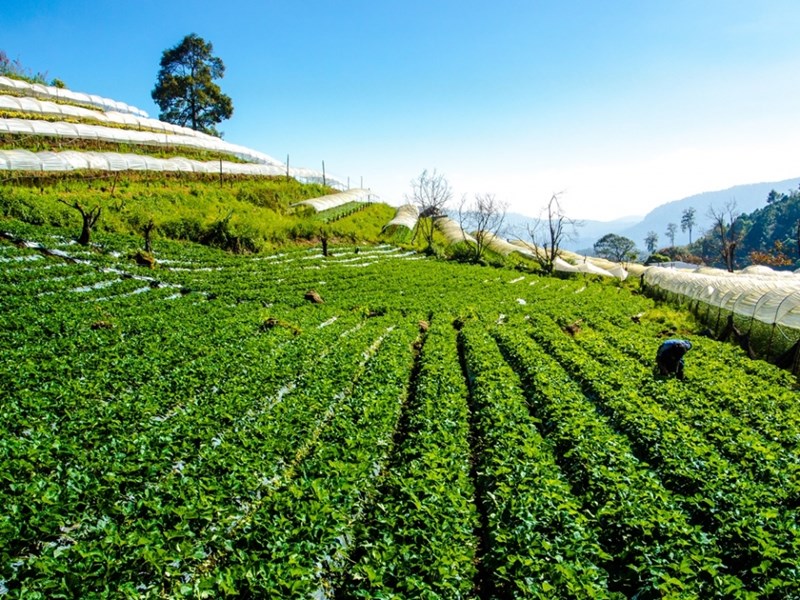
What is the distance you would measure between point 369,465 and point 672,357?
11.7 m

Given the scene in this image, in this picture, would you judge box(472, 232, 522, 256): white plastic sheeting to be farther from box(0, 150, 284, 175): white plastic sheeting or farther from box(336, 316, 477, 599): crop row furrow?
box(336, 316, 477, 599): crop row furrow

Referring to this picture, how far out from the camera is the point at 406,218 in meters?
62.2

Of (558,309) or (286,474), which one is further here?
(558,309)

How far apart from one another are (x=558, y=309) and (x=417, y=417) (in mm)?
19303

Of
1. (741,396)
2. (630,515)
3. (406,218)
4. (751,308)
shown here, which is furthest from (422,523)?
(406,218)

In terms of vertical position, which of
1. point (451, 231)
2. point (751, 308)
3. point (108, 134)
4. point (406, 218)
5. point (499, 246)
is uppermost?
point (108, 134)

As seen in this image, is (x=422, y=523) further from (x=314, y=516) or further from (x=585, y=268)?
(x=585, y=268)

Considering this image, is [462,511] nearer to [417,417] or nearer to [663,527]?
[663,527]

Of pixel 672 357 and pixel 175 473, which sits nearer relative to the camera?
pixel 175 473

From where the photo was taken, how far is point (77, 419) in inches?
347

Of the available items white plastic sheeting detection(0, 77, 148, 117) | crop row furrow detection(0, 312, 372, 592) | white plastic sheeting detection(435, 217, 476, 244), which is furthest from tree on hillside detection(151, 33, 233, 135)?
crop row furrow detection(0, 312, 372, 592)

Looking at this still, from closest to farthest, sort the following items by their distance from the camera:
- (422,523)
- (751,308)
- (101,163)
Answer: (422,523), (751,308), (101,163)

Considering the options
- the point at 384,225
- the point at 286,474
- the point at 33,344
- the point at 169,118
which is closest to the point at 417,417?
the point at 286,474

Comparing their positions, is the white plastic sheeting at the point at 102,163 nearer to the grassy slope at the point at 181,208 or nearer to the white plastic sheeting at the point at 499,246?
the grassy slope at the point at 181,208
